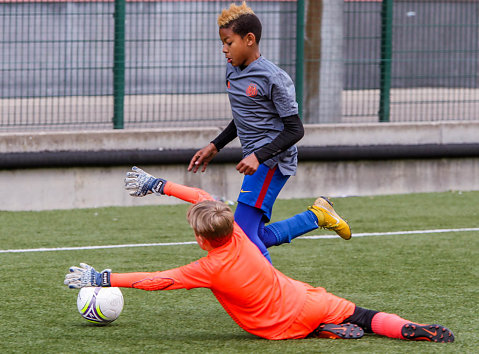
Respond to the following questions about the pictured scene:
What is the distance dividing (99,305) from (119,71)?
204 inches

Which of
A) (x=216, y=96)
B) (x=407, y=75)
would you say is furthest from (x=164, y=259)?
(x=407, y=75)

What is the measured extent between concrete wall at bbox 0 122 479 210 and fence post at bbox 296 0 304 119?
0.46m

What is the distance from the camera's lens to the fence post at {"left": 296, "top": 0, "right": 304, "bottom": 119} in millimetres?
10742

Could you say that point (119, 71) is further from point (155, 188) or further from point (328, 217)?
point (155, 188)

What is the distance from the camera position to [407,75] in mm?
11203

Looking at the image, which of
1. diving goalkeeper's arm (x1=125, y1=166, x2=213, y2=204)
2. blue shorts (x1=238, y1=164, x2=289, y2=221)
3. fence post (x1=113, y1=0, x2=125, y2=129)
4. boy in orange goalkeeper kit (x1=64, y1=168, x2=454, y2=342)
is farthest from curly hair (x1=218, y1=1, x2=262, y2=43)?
fence post (x1=113, y1=0, x2=125, y2=129)

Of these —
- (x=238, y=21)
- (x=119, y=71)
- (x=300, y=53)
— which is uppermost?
(x=300, y=53)

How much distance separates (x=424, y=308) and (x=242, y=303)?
142 centimetres

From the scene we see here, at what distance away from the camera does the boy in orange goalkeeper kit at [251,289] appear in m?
4.82

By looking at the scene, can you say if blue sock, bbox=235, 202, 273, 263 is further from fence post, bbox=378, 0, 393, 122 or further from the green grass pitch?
fence post, bbox=378, 0, 393, 122

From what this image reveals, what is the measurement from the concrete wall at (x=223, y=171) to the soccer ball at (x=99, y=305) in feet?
14.7

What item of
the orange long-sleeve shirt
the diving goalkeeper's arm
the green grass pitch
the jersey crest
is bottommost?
the green grass pitch

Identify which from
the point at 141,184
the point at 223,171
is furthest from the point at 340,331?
the point at 223,171

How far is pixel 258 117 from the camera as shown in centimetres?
568
